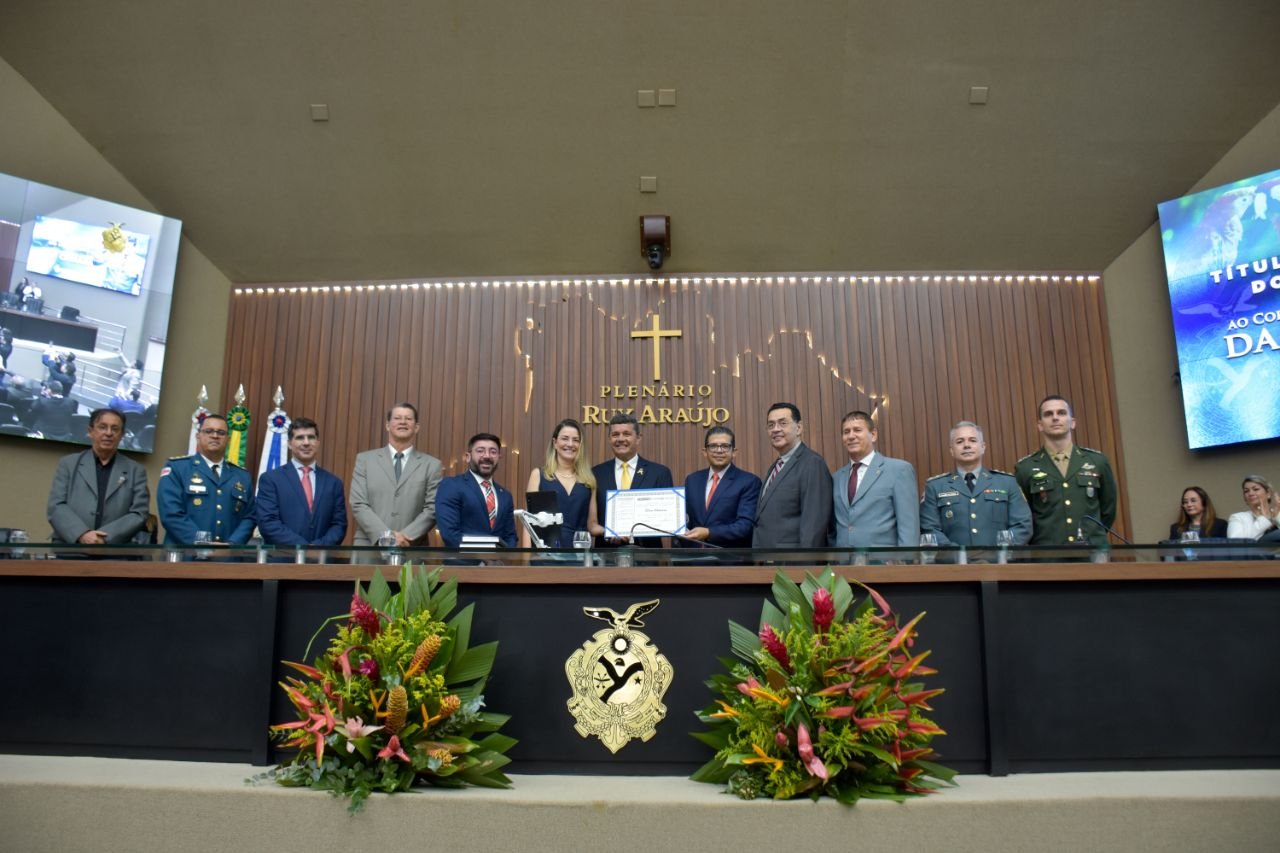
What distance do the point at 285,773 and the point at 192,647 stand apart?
57 cm

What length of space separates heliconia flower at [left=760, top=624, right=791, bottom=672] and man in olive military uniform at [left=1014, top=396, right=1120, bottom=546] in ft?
8.44

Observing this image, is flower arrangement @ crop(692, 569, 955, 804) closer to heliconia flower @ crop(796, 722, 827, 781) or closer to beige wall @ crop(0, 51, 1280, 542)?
heliconia flower @ crop(796, 722, 827, 781)

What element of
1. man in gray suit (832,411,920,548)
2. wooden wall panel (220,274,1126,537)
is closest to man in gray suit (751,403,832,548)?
man in gray suit (832,411,920,548)

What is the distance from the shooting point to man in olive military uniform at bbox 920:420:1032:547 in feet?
13.2

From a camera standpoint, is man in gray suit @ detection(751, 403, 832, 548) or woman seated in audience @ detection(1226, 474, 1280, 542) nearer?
man in gray suit @ detection(751, 403, 832, 548)

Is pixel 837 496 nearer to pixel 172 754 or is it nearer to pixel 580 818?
pixel 580 818

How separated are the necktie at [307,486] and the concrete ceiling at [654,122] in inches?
93.2

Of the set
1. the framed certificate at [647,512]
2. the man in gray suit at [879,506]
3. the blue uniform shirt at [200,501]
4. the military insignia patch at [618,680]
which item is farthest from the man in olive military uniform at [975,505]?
the blue uniform shirt at [200,501]

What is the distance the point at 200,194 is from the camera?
6.25m

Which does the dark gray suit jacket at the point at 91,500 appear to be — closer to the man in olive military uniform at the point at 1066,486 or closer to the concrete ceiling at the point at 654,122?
the concrete ceiling at the point at 654,122

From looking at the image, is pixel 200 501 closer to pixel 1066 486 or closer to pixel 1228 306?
pixel 1066 486

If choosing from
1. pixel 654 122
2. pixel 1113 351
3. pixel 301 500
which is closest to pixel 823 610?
pixel 301 500

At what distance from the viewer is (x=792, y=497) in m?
3.77

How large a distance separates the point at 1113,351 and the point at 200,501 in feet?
19.1
